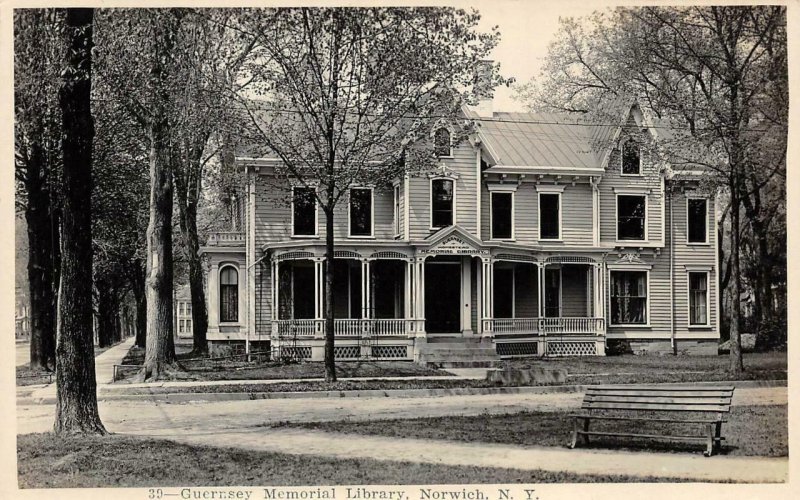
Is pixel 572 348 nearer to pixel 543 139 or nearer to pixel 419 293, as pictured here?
pixel 419 293

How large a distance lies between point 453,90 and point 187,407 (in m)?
8.86

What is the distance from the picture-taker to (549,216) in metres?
28.2

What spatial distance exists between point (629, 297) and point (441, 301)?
6.80m

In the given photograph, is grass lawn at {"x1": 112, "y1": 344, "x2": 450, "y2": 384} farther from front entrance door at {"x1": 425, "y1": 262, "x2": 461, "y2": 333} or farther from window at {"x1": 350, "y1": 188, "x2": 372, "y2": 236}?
window at {"x1": 350, "y1": 188, "x2": 372, "y2": 236}

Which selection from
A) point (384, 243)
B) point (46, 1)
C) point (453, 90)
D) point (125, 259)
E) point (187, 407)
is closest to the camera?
point (46, 1)

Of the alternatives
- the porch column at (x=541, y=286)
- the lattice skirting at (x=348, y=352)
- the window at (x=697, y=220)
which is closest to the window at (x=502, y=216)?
the porch column at (x=541, y=286)

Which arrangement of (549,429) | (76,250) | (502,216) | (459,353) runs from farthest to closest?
(502,216) < (459,353) < (549,429) < (76,250)

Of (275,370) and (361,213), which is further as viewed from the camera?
(361,213)

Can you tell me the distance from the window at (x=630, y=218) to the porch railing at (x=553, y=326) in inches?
130

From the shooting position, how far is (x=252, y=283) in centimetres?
2683

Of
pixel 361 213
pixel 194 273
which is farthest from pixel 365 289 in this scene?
pixel 194 273
